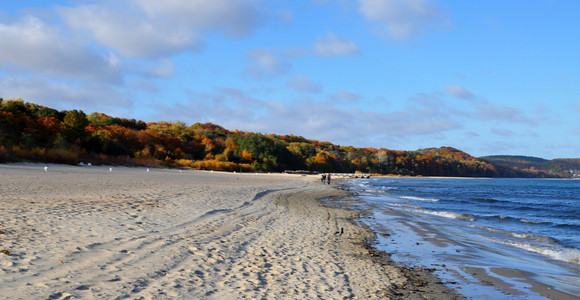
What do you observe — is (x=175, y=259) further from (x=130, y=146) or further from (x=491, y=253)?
(x=130, y=146)

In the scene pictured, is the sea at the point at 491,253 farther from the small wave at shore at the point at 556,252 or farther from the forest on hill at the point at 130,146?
the forest on hill at the point at 130,146

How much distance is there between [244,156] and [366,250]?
64.6 m

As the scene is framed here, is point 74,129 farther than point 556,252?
Yes

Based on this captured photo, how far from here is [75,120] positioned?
41.4 m

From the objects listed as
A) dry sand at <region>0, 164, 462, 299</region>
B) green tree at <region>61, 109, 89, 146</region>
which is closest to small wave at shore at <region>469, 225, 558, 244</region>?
dry sand at <region>0, 164, 462, 299</region>

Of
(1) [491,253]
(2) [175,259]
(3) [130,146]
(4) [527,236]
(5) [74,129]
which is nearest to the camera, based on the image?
(2) [175,259]

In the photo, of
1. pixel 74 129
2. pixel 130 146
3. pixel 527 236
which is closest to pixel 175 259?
pixel 527 236

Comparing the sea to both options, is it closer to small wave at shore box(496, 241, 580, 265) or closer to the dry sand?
small wave at shore box(496, 241, 580, 265)

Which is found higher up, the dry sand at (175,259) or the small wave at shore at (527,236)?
the dry sand at (175,259)

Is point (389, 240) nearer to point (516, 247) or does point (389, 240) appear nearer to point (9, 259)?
point (516, 247)

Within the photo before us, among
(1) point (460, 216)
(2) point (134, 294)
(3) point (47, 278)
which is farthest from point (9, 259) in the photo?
(1) point (460, 216)

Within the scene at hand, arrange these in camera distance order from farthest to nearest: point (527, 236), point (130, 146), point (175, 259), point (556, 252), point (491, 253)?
point (130, 146) < point (527, 236) < point (556, 252) < point (491, 253) < point (175, 259)

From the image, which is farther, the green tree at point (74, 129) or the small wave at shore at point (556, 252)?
the green tree at point (74, 129)

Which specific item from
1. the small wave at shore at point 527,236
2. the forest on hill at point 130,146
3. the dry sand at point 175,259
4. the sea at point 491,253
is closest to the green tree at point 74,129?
the forest on hill at point 130,146
